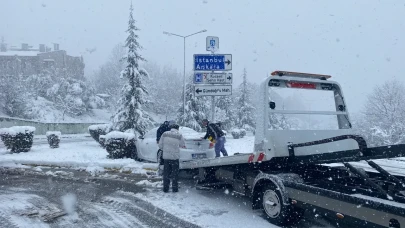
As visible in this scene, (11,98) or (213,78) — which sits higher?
(11,98)

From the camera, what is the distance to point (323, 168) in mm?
6391

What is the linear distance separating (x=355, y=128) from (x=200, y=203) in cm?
335

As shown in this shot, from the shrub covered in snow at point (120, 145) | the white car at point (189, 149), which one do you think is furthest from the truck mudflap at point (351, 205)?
the shrub covered in snow at point (120, 145)

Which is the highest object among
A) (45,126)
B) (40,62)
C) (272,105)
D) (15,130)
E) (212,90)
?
(40,62)

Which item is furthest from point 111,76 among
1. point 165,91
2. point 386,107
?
point 386,107

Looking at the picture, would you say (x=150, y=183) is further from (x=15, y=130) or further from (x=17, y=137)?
(x=15, y=130)

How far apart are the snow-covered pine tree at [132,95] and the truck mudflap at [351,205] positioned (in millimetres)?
18249

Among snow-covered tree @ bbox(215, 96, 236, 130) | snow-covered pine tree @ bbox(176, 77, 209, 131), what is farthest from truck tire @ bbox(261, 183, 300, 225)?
snow-covered tree @ bbox(215, 96, 236, 130)

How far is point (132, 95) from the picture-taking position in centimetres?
2325

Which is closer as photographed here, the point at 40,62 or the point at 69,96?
the point at 69,96

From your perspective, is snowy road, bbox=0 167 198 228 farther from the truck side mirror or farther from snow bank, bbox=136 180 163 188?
the truck side mirror

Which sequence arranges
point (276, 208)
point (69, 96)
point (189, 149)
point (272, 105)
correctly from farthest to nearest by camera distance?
1. point (69, 96)
2. point (189, 149)
3. point (272, 105)
4. point (276, 208)

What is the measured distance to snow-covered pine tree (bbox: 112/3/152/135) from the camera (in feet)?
74.9

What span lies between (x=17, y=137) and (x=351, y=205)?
14.5 metres
